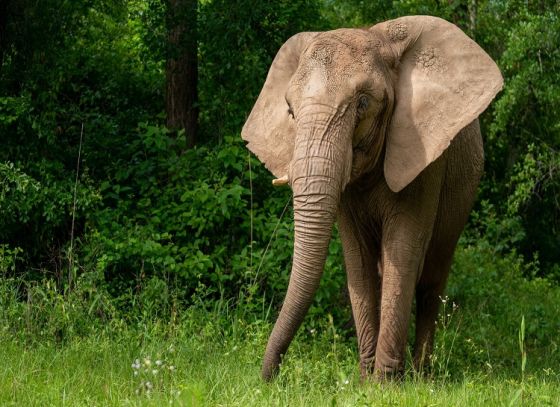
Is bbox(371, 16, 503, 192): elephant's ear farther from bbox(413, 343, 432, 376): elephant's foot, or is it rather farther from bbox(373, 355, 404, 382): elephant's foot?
bbox(413, 343, 432, 376): elephant's foot

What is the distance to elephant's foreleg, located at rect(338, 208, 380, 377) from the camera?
724cm

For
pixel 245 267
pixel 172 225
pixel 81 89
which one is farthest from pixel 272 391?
pixel 81 89

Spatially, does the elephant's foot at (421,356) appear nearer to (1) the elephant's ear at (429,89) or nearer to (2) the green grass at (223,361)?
(2) the green grass at (223,361)

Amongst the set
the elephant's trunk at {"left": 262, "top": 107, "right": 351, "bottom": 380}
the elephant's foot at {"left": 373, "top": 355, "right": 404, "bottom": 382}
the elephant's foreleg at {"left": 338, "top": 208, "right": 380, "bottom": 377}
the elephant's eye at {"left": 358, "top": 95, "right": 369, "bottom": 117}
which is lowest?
the elephant's foot at {"left": 373, "top": 355, "right": 404, "bottom": 382}

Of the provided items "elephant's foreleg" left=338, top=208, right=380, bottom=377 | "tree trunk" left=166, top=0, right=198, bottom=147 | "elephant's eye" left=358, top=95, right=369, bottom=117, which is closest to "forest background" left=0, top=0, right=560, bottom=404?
"tree trunk" left=166, top=0, right=198, bottom=147

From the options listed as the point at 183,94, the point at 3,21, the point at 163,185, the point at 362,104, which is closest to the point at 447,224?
the point at 362,104

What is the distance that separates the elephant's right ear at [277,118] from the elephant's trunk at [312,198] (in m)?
0.69

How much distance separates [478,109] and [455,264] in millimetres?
5978

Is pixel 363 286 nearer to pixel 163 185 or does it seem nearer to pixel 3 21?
pixel 163 185

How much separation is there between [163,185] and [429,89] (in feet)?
13.6

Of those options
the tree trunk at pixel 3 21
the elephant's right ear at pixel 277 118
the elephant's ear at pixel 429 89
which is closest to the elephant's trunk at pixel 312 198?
the elephant's ear at pixel 429 89

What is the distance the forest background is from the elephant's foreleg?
3.83ft

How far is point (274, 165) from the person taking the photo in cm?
700

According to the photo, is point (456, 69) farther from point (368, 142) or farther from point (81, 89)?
point (81, 89)
